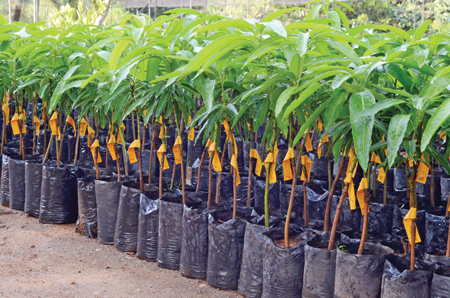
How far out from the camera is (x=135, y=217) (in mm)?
2311

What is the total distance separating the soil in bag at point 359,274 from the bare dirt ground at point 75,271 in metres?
0.52

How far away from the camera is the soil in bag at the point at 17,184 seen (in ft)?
9.77

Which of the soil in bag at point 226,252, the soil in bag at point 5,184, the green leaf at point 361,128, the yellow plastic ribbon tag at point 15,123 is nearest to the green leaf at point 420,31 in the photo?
the green leaf at point 361,128

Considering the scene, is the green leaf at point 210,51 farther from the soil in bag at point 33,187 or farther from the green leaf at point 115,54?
the soil in bag at point 33,187

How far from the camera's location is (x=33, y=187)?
2.85 metres

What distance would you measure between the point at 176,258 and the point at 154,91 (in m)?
0.83

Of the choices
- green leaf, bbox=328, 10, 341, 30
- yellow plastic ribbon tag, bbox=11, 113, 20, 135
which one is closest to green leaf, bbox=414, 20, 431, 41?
green leaf, bbox=328, 10, 341, 30

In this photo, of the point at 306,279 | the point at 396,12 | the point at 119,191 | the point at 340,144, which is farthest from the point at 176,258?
the point at 396,12

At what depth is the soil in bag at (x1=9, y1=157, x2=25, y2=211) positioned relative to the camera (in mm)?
2979

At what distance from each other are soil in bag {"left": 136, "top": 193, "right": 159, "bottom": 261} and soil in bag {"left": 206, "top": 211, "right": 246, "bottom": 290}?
1.25 ft

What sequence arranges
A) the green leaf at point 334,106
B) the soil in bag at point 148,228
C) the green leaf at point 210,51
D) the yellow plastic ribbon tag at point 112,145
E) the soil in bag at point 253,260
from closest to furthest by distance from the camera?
the green leaf at point 210,51 → the green leaf at point 334,106 → the soil in bag at point 253,260 → the soil in bag at point 148,228 → the yellow plastic ribbon tag at point 112,145

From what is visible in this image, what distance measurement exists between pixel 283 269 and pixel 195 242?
47cm

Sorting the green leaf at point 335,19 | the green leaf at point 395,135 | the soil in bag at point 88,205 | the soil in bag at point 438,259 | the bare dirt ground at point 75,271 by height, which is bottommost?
the bare dirt ground at point 75,271

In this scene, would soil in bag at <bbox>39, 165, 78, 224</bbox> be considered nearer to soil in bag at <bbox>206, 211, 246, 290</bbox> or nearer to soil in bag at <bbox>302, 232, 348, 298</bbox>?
soil in bag at <bbox>206, 211, 246, 290</bbox>
